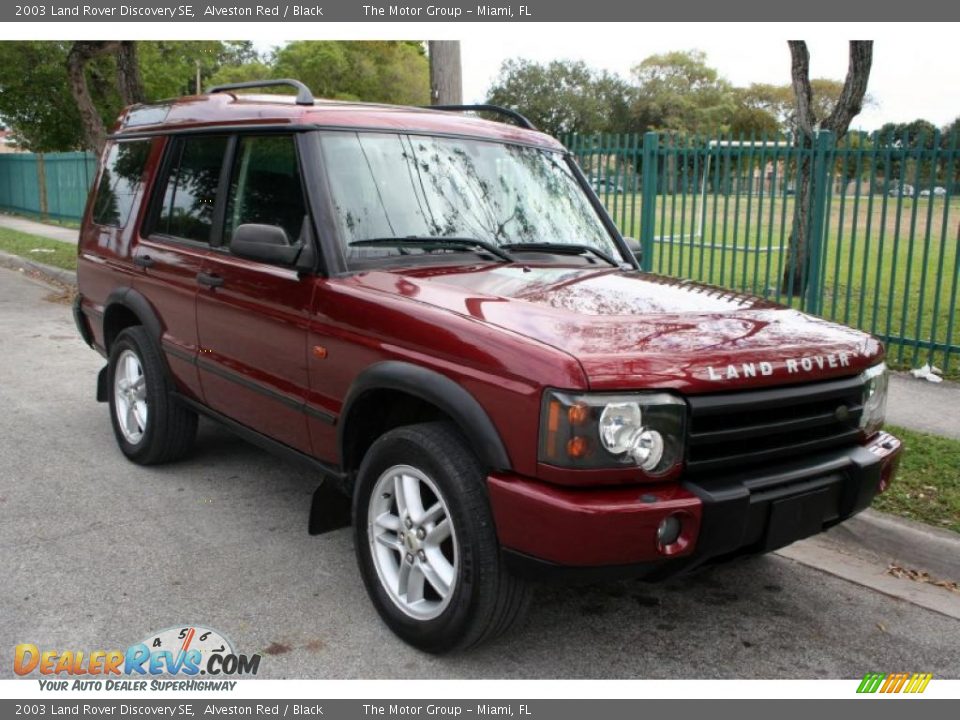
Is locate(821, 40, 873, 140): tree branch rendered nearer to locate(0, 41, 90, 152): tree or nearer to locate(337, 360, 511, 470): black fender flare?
locate(337, 360, 511, 470): black fender flare

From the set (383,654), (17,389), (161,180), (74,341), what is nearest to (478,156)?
(161,180)

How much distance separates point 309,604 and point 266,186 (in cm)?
189

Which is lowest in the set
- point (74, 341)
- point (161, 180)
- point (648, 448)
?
point (74, 341)

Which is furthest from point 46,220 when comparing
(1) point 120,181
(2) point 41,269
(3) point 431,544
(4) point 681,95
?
(4) point 681,95

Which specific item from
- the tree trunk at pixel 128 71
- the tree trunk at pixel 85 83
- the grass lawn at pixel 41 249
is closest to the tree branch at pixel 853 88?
the tree trunk at pixel 128 71

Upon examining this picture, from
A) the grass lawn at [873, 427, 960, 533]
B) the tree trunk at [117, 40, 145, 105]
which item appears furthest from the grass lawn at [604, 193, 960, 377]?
the tree trunk at [117, 40, 145, 105]

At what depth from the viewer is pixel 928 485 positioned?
4.80 meters

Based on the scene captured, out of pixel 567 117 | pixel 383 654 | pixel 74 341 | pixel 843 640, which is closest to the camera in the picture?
pixel 383 654

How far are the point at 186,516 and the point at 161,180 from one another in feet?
6.19

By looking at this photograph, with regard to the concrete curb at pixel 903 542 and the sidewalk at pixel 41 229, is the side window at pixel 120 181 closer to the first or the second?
the concrete curb at pixel 903 542

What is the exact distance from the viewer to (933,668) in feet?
11.1

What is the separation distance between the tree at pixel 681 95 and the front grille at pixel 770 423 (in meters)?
83.4

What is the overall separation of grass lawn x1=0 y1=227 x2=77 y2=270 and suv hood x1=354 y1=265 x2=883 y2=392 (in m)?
11.5
